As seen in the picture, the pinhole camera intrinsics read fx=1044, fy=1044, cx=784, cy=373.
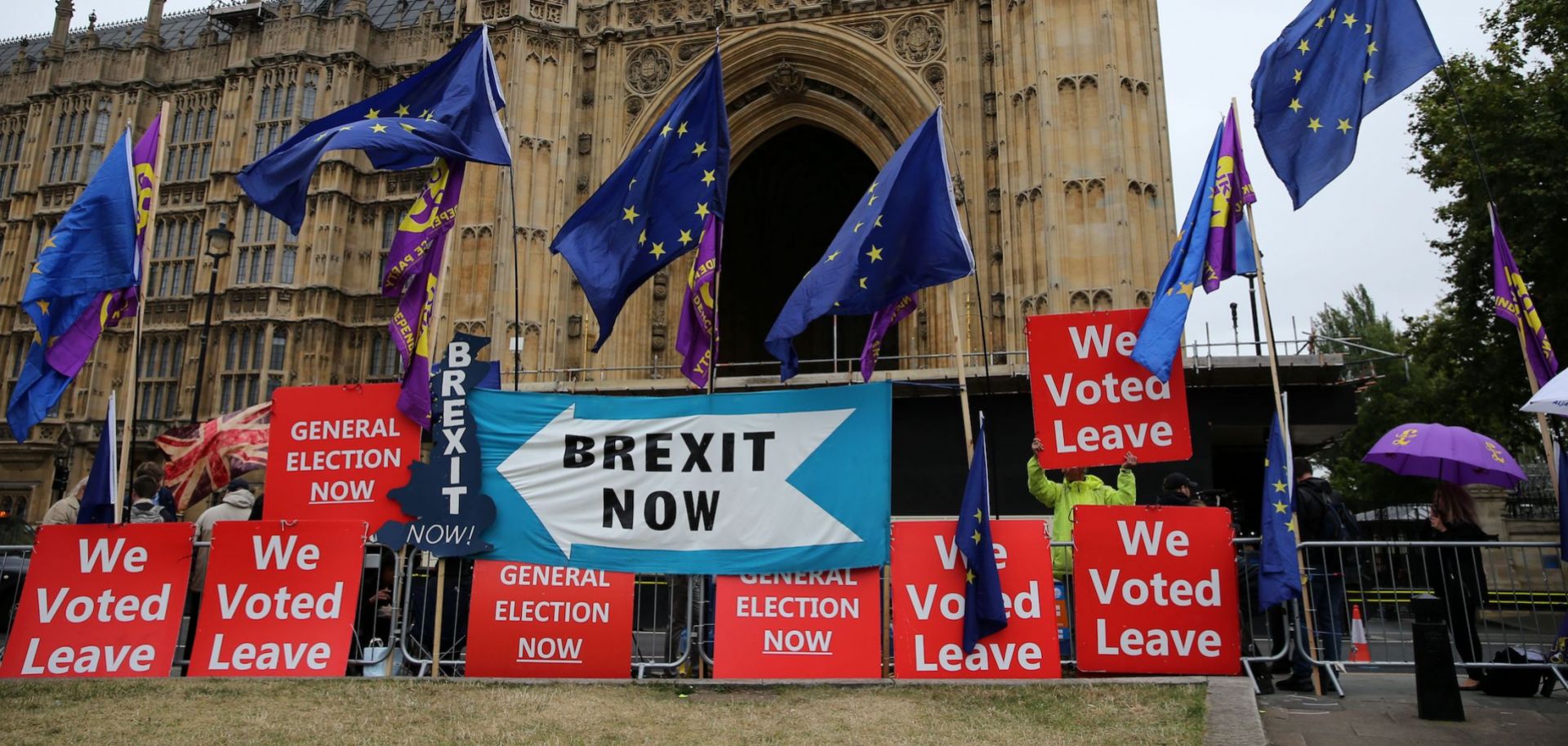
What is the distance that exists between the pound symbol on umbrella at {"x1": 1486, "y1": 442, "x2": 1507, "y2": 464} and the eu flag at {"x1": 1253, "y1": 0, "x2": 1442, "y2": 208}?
304cm

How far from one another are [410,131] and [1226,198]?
273 inches

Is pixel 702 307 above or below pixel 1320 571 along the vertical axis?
above

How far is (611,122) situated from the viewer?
23250 millimetres

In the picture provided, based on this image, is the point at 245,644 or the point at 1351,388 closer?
the point at 245,644

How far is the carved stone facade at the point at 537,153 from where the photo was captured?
1881 centimetres

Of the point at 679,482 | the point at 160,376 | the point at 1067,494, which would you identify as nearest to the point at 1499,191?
the point at 1067,494

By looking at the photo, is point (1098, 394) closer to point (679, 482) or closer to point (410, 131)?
point (679, 482)

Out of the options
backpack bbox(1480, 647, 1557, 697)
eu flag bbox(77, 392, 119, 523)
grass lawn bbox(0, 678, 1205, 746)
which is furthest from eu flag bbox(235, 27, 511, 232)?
backpack bbox(1480, 647, 1557, 697)

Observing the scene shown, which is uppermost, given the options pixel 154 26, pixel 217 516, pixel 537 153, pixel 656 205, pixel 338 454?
pixel 154 26

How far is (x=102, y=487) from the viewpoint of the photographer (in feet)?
28.9

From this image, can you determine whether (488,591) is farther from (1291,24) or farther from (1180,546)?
(1291,24)

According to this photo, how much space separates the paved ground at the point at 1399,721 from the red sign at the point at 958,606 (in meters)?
1.48

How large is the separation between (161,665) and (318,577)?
1324mm

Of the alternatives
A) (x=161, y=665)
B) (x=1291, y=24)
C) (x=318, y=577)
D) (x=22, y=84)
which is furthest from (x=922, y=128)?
(x=22, y=84)
